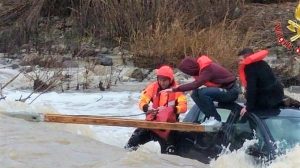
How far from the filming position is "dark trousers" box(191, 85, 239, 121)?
855cm

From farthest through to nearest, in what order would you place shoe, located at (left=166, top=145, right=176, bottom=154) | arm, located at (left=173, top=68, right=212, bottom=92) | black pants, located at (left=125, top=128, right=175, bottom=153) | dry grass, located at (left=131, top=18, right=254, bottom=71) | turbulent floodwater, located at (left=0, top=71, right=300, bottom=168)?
dry grass, located at (left=131, top=18, right=254, bottom=71) → black pants, located at (left=125, top=128, right=175, bottom=153) → arm, located at (left=173, top=68, right=212, bottom=92) → shoe, located at (left=166, top=145, right=176, bottom=154) → turbulent floodwater, located at (left=0, top=71, right=300, bottom=168)

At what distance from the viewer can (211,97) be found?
8641mm

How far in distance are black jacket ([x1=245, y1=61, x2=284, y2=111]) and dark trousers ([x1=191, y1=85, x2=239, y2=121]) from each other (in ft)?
1.22

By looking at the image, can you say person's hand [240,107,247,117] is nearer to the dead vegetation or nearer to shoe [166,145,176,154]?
shoe [166,145,176,154]

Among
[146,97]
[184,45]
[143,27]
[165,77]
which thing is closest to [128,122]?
[146,97]

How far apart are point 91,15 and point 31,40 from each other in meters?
2.31

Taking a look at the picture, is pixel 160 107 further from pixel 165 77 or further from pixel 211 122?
pixel 211 122

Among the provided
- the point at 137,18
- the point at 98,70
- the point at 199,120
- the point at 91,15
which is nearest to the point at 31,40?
the point at 91,15

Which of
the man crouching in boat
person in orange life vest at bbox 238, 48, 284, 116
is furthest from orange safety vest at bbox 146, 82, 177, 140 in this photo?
person in orange life vest at bbox 238, 48, 284, 116

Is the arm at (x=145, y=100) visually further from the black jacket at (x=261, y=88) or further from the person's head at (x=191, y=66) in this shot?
the black jacket at (x=261, y=88)

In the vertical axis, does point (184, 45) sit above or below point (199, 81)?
below

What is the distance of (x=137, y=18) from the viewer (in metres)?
22.3

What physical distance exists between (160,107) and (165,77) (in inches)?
15.4

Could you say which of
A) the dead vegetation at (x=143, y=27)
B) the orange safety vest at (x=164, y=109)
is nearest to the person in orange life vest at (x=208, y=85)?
the orange safety vest at (x=164, y=109)
